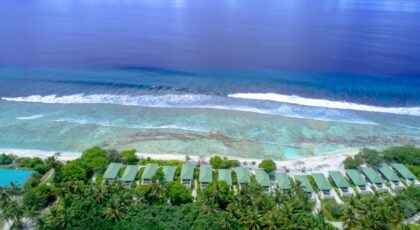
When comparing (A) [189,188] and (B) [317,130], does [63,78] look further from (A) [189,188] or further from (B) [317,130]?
(B) [317,130]

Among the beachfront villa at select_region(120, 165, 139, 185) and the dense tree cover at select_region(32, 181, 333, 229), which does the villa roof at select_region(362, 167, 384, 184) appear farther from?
the beachfront villa at select_region(120, 165, 139, 185)

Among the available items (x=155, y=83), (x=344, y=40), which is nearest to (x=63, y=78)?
(x=155, y=83)

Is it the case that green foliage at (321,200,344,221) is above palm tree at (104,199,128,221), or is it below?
below

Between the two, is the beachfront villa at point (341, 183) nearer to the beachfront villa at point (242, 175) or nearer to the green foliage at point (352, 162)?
the green foliage at point (352, 162)

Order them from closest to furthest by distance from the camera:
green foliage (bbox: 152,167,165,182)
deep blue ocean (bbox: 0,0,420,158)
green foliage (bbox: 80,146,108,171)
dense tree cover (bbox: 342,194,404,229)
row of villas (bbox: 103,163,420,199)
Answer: dense tree cover (bbox: 342,194,404,229), green foliage (bbox: 152,167,165,182), row of villas (bbox: 103,163,420,199), green foliage (bbox: 80,146,108,171), deep blue ocean (bbox: 0,0,420,158)

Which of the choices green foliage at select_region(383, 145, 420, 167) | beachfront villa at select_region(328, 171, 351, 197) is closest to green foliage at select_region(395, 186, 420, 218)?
beachfront villa at select_region(328, 171, 351, 197)
